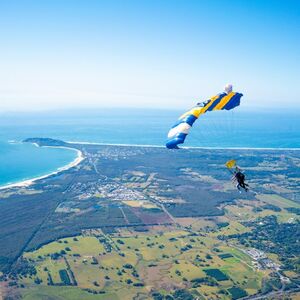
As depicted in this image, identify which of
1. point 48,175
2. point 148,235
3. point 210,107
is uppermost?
point 210,107

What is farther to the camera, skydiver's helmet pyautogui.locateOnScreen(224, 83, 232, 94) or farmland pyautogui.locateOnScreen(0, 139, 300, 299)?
farmland pyautogui.locateOnScreen(0, 139, 300, 299)

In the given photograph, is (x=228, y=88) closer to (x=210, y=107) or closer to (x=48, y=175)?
(x=210, y=107)

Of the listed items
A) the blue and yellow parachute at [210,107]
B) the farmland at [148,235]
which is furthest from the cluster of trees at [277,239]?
the blue and yellow parachute at [210,107]

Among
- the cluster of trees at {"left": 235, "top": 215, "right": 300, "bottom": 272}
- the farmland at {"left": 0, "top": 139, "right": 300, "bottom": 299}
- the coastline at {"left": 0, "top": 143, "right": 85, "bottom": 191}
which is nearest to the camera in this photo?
the farmland at {"left": 0, "top": 139, "right": 300, "bottom": 299}

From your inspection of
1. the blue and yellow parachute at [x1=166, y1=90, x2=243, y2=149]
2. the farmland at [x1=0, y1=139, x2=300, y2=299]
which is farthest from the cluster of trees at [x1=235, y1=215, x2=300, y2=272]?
the blue and yellow parachute at [x1=166, y1=90, x2=243, y2=149]

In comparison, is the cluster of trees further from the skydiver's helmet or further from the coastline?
the coastline

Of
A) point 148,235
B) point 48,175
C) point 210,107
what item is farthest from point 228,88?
point 48,175

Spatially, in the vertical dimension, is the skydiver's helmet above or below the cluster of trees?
above

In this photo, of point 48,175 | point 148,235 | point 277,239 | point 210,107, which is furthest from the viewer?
point 48,175

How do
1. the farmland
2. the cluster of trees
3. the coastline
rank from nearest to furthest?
1. the farmland
2. the cluster of trees
3. the coastline

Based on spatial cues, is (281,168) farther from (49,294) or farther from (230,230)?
(49,294)

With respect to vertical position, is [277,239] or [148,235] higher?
[277,239]

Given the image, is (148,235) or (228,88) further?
(148,235)

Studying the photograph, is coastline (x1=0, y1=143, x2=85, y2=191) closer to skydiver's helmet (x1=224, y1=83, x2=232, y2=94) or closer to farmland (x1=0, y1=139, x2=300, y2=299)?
farmland (x1=0, y1=139, x2=300, y2=299)
